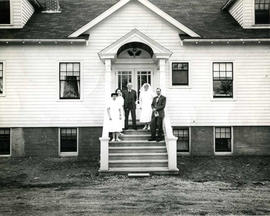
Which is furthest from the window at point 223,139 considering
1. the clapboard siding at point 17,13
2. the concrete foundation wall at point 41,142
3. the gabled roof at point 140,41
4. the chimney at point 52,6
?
the clapboard siding at point 17,13

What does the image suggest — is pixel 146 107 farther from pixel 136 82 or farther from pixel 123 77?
pixel 123 77

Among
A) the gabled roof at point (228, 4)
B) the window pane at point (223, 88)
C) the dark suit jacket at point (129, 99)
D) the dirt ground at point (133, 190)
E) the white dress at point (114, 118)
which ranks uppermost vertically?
the gabled roof at point (228, 4)

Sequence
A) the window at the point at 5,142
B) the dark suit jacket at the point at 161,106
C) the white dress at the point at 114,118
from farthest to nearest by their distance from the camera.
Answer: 1. the window at the point at 5,142
2. the dark suit jacket at the point at 161,106
3. the white dress at the point at 114,118

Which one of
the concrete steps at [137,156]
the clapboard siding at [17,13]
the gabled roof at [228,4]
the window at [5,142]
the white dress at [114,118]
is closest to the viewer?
the concrete steps at [137,156]

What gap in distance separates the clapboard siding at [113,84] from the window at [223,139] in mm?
471

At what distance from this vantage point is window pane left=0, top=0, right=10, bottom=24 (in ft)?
62.3

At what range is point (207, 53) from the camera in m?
18.6

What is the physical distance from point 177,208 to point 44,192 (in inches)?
165

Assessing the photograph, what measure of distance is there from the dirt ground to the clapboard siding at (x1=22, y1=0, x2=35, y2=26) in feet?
23.6

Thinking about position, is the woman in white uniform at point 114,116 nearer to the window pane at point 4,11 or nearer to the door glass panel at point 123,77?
the door glass panel at point 123,77

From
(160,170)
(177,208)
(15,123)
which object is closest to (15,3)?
(15,123)

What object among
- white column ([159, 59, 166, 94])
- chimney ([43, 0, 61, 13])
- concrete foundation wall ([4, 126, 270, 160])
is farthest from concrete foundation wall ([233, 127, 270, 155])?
chimney ([43, 0, 61, 13])

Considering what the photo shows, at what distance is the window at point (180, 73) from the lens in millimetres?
18672

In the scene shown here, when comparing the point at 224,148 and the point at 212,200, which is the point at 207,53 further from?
the point at 212,200
